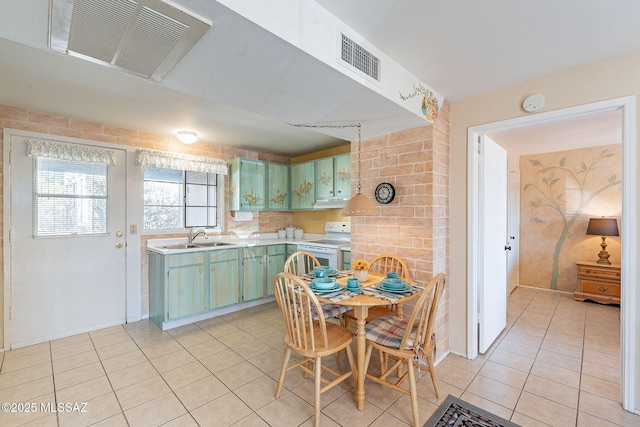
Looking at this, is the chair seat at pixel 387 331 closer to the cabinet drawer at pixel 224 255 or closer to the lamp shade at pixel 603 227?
the cabinet drawer at pixel 224 255

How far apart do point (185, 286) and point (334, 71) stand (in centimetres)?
288

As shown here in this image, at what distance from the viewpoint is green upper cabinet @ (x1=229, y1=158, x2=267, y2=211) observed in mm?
4156

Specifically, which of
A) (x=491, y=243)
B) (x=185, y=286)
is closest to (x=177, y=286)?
(x=185, y=286)

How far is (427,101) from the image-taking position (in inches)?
91.7

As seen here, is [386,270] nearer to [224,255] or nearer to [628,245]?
[628,245]

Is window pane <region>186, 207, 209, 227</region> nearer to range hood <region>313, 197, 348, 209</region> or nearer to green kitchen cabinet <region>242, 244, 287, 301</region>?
green kitchen cabinet <region>242, 244, 287, 301</region>

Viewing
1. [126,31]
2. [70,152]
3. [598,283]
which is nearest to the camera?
[126,31]

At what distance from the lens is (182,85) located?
1729 mm

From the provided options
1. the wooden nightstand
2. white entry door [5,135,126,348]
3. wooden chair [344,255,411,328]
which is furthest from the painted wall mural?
white entry door [5,135,126,348]

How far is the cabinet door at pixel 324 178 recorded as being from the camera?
4.04m

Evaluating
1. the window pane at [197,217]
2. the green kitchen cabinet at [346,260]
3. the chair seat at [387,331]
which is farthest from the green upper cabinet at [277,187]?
the chair seat at [387,331]

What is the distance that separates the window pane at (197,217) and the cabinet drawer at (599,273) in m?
5.43

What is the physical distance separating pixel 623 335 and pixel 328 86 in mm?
2550

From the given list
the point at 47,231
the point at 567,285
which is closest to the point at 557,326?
the point at 567,285
